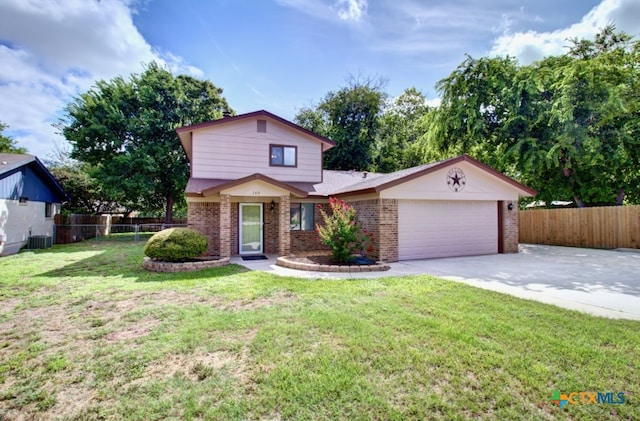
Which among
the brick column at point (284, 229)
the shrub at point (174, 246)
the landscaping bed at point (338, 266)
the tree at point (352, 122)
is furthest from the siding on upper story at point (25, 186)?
Result: the tree at point (352, 122)

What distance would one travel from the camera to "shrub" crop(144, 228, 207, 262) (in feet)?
30.3

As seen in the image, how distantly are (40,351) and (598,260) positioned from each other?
14896 mm

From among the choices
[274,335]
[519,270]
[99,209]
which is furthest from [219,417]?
[99,209]

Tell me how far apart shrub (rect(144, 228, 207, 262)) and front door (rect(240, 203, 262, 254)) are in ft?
8.68

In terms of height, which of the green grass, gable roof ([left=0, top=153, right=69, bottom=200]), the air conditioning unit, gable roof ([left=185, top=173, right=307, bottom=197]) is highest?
gable roof ([left=0, top=153, right=69, bottom=200])

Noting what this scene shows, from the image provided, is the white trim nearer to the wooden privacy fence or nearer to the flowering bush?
the flowering bush

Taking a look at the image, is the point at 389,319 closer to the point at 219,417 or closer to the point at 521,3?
the point at 219,417

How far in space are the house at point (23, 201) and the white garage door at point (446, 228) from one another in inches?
655

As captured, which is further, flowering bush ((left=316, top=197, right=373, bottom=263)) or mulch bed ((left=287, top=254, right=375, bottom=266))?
mulch bed ((left=287, top=254, right=375, bottom=266))

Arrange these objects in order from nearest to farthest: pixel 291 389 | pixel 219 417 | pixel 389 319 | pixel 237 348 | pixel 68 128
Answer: pixel 219 417
pixel 291 389
pixel 237 348
pixel 389 319
pixel 68 128

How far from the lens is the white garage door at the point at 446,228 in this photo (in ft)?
36.7

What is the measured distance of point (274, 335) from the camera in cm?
426

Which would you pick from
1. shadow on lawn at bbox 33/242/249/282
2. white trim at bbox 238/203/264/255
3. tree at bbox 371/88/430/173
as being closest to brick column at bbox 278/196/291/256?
white trim at bbox 238/203/264/255

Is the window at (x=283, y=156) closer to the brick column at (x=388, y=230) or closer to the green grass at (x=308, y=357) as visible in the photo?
the brick column at (x=388, y=230)
